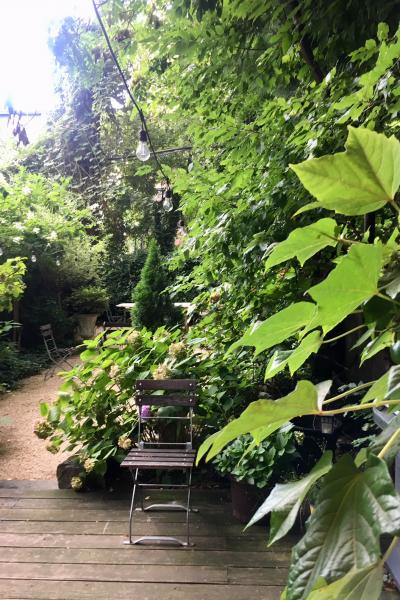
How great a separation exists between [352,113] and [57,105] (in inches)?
506

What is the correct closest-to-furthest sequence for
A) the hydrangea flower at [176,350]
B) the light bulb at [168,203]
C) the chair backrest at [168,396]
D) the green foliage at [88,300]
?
the chair backrest at [168,396]
the hydrangea flower at [176,350]
the light bulb at [168,203]
the green foliage at [88,300]

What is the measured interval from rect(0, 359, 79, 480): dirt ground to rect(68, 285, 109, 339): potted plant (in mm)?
2862

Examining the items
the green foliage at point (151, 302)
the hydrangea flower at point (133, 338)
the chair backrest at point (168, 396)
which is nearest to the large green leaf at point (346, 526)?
the chair backrest at point (168, 396)

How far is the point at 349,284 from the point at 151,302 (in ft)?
23.3

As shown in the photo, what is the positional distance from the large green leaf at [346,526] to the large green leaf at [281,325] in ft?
0.44

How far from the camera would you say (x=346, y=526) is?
0.28 meters

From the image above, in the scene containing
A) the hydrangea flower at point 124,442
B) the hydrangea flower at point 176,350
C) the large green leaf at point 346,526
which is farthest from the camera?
the hydrangea flower at point 176,350

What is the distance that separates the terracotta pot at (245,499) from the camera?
2.45m

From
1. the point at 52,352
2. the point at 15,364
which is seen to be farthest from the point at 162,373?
the point at 52,352

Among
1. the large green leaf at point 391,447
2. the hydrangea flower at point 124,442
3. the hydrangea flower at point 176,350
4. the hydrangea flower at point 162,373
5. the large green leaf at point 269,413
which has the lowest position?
the hydrangea flower at point 124,442

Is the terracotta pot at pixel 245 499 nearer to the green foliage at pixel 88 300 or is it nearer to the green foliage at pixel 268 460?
the green foliage at pixel 268 460

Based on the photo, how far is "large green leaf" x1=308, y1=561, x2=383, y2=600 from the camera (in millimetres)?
267

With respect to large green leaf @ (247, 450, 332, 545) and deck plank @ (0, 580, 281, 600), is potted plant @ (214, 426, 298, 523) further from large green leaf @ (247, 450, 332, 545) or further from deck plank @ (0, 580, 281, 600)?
large green leaf @ (247, 450, 332, 545)

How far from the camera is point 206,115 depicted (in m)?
2.68
